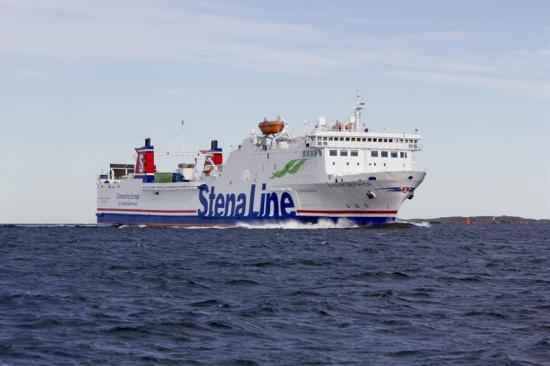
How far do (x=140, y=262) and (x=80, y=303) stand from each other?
1355 centimetres

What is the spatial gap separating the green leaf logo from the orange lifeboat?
4376mm

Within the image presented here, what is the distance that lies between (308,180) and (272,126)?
25.1 ft

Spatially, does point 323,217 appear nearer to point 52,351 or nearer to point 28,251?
point 28,251

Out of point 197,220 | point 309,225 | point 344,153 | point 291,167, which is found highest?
point 344,153

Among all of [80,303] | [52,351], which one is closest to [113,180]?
[80,303]

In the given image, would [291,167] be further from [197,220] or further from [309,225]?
[197,220]

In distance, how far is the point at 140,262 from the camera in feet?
115

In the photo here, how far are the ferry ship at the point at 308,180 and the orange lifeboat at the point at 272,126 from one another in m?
0.09

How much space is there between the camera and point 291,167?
68.4 metres

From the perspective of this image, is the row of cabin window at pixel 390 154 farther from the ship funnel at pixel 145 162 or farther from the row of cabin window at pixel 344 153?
the ship funnel at pixel 145 162


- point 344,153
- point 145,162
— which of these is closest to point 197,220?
point 145,162

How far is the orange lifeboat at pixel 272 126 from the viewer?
71438 mm

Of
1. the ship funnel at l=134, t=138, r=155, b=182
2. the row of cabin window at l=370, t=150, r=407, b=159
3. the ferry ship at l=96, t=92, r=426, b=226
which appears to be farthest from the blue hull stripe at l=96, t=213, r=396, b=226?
the row of cabin window at l=370, t=150, r=407, b=159

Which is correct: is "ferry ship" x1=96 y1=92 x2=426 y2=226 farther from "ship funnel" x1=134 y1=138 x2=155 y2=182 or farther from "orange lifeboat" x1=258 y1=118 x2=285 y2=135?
"ship funnel" x1=134 y1=138 x2=155 y2=182
